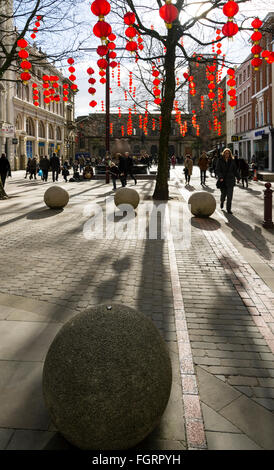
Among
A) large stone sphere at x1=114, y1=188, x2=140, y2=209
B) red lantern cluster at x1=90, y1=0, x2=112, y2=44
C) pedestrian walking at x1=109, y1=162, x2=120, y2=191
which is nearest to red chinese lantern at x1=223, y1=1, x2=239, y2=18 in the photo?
red lantern cluster at x1=90, y1=0, x2=112, y2=44

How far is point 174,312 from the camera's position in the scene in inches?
196

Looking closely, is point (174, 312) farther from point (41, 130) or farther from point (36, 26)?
point (41, 130)

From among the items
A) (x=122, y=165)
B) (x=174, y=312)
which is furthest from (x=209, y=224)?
(x=122, y=165)

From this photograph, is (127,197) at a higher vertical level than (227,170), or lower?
lower

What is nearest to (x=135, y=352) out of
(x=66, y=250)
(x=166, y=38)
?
(x=66, y=250)

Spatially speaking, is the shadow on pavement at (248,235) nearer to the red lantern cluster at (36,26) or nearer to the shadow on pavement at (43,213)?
the shadow on pavement at (43,213)

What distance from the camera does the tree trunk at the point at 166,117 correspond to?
15.2 metres

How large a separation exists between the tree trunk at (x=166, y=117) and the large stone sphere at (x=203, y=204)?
13.3ft

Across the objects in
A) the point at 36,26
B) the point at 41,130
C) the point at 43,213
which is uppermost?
the point at 41,130

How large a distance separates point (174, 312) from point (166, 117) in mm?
12201

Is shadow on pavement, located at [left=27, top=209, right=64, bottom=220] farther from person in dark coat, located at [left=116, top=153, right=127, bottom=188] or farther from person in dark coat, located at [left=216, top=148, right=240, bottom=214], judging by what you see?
person in dark coat, located at [left=116, top=153, right=127, bottom=188]

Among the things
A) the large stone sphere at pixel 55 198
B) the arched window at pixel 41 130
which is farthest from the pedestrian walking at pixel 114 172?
the arched window at pixel 41 130

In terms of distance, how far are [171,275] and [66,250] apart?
2.60 metres
